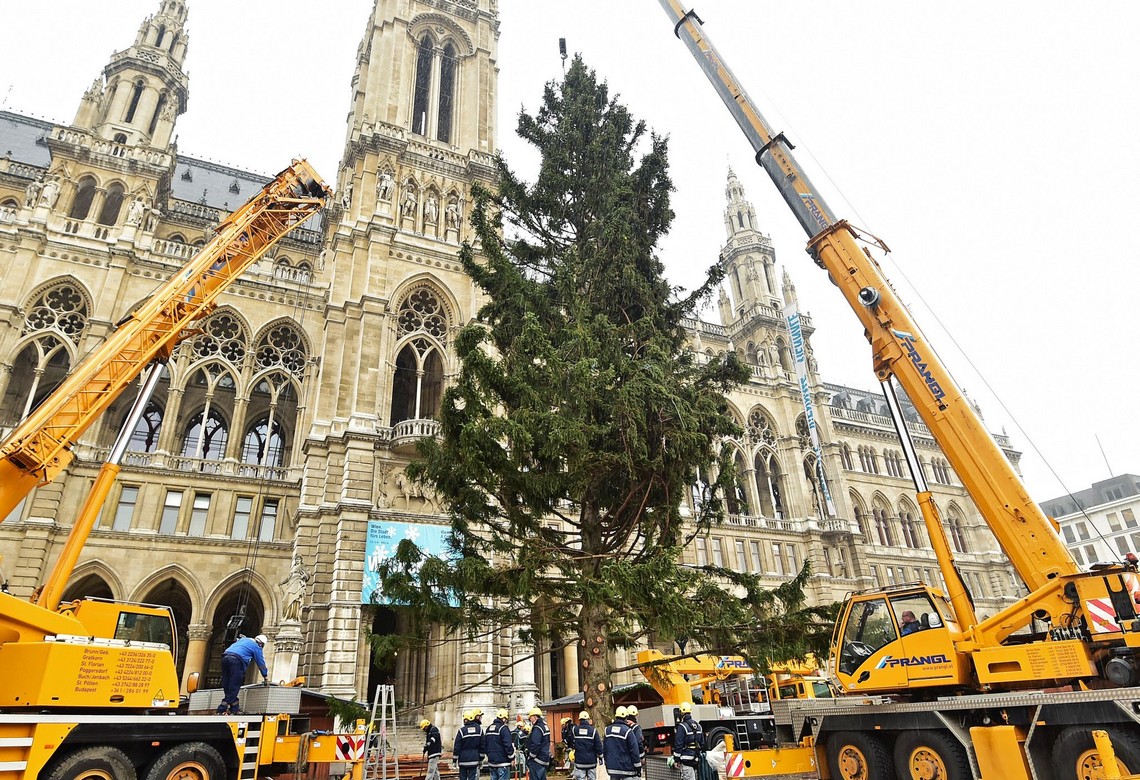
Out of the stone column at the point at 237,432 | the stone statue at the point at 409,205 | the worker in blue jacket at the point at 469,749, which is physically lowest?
the worker in blue jacket at the point at 469,749

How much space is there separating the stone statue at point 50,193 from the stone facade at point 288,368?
0.09m

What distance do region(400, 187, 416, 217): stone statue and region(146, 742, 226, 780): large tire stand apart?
22892 mm

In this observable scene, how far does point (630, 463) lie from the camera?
10.5 metres

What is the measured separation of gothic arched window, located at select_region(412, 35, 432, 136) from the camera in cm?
3206

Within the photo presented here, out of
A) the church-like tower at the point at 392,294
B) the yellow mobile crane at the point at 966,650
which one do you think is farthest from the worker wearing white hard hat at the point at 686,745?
the church-like tower at the point at 392,294

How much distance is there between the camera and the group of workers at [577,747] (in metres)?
9.18

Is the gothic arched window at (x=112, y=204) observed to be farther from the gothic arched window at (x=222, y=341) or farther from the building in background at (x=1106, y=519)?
the building in background at (x=1106, y=519)

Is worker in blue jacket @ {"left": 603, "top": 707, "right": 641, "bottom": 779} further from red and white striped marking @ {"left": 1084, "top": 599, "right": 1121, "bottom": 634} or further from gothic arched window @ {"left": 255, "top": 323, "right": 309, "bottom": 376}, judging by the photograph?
gothic arched window @ {"left": 255, "top": 323, "right": 309, "bottom": 376}

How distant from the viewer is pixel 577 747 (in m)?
9.49

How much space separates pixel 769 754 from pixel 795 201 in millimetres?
9899

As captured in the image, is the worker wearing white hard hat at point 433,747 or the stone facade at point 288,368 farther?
the stone facade at point 288,368

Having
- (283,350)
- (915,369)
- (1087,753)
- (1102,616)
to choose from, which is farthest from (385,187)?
(1087,753)

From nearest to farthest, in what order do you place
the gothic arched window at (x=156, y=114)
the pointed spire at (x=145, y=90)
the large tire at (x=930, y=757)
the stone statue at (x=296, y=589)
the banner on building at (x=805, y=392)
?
the large tire at (x=930, y=757), the stone statue at (x=296, y=589), the pointed spire at (x=145, y=90), the gothic arched window at (x=156, y=114), the banner on building at (x=805, y=392)

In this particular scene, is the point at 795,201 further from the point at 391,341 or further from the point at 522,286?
the point at 391,341
